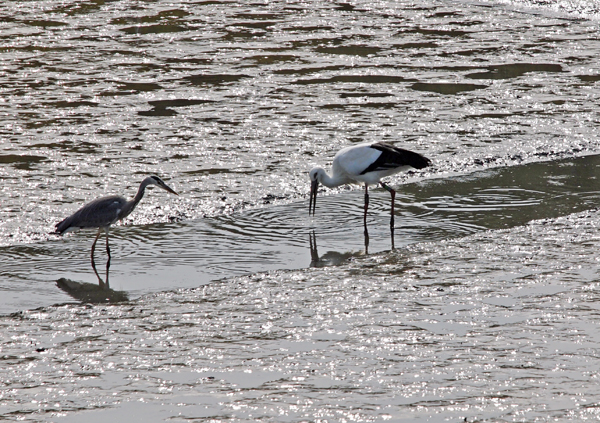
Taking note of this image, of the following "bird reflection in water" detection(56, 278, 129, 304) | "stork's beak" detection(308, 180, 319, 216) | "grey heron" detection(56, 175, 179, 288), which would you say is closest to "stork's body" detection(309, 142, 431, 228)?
"stork's beak" detection(308, 180, 319, 216)

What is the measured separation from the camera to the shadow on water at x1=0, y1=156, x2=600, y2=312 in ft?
25.0

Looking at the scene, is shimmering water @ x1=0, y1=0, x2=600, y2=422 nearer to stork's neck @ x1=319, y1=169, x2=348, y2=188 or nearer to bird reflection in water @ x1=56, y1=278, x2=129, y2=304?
bird reflection in water @ x1=56, y1=278, x2=129, y2=304

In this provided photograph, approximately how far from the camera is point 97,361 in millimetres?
5844

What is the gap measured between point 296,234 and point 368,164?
3.68 ft

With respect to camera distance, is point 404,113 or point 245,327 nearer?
point 245,327

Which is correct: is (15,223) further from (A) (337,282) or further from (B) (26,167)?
(A) (337,282)

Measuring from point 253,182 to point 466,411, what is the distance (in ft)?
18.1

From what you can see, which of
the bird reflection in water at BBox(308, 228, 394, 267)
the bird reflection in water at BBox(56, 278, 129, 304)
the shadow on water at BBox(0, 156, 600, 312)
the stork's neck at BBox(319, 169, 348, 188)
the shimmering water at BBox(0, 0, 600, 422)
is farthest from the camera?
the stork's neck at BBox(319, 169, 348, 188)

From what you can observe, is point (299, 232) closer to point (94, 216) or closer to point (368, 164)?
point (368, 164)

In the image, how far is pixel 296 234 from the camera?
343 inches

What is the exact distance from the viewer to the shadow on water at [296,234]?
300 inches

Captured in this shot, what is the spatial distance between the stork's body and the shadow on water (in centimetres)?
35

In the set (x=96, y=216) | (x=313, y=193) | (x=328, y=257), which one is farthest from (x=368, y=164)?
(x=96, y=216)

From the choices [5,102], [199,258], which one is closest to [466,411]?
[199,258]
